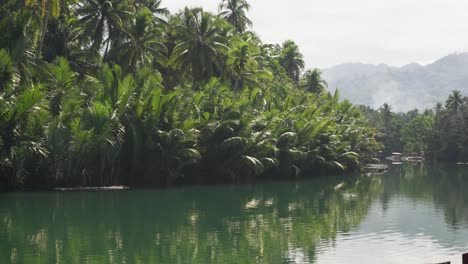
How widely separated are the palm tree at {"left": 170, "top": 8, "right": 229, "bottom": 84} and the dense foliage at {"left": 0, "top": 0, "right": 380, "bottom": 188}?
0.35 ft

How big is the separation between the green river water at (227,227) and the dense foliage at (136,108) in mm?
2635

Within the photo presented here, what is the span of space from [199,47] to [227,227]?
26.1m

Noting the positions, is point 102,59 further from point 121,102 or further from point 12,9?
point 121,102

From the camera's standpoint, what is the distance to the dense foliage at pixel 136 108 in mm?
29047

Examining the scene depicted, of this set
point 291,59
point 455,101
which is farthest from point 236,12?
point 455,101

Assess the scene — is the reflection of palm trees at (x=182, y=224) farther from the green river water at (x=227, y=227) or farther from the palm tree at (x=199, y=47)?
the palm tree at (x=199, y=47)

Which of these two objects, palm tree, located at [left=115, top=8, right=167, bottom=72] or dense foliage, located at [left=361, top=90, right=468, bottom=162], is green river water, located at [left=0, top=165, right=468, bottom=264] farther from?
dense foliage, located at [left=361, top=90, right=468, bottom=162]

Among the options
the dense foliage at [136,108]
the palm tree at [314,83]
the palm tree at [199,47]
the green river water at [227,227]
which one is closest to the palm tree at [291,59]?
the palm tree at [314,83]

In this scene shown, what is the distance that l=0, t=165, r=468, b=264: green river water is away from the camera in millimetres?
14945

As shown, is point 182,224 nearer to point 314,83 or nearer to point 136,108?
point 136,108

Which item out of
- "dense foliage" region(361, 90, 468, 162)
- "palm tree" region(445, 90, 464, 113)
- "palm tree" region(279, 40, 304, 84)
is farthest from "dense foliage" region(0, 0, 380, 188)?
"palm tree" region(445, 90, 464, 113)

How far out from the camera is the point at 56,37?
41062mm

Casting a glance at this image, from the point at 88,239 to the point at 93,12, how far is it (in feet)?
84.5

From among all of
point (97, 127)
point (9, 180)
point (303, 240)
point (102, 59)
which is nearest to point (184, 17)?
point (102, 59)
